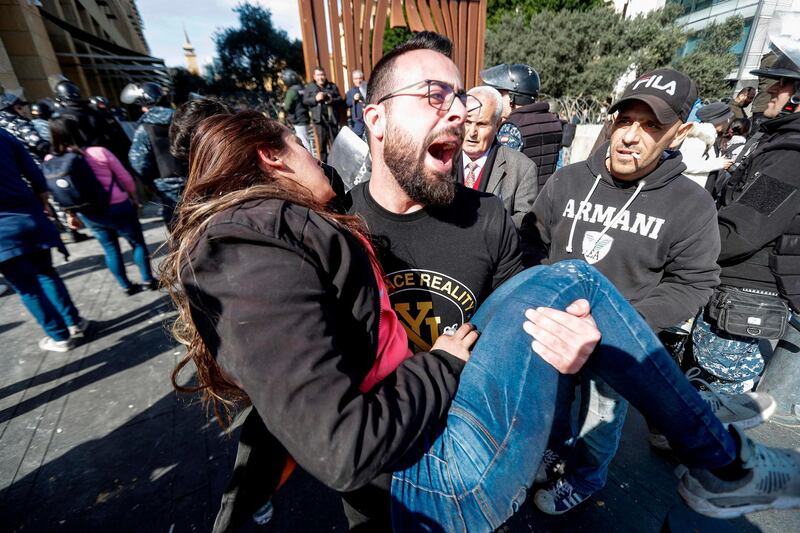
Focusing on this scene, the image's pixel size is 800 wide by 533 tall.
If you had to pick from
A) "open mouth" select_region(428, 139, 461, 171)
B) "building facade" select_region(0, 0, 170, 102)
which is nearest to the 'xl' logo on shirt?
"open mouth" select_region(428, 139, 461, 171)

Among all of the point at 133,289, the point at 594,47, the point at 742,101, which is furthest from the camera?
the point at 594,47

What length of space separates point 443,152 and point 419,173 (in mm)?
238

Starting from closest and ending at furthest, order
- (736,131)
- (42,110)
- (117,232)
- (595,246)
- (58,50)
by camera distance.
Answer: (595,246) → (117,232) → (42,110) → (736,131) → (58,50)

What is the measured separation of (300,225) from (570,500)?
2074 mm

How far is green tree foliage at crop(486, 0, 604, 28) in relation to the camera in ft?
78.9

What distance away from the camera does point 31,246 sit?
3244 millimetres

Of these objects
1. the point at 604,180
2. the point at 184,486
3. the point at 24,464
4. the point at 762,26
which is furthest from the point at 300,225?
the point at 762,26

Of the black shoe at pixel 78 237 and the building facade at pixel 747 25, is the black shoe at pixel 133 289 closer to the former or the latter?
the black shoe at pixel 78 237

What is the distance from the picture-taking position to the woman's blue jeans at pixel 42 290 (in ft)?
10.7

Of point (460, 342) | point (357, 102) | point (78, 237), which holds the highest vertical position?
point (357, 102)

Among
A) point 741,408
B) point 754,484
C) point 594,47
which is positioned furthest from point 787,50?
point 594,47

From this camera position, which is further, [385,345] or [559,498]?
[559,498]

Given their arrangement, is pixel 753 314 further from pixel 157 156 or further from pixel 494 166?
pixel 157 156

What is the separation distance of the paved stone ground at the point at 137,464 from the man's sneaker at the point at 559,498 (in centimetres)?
9
